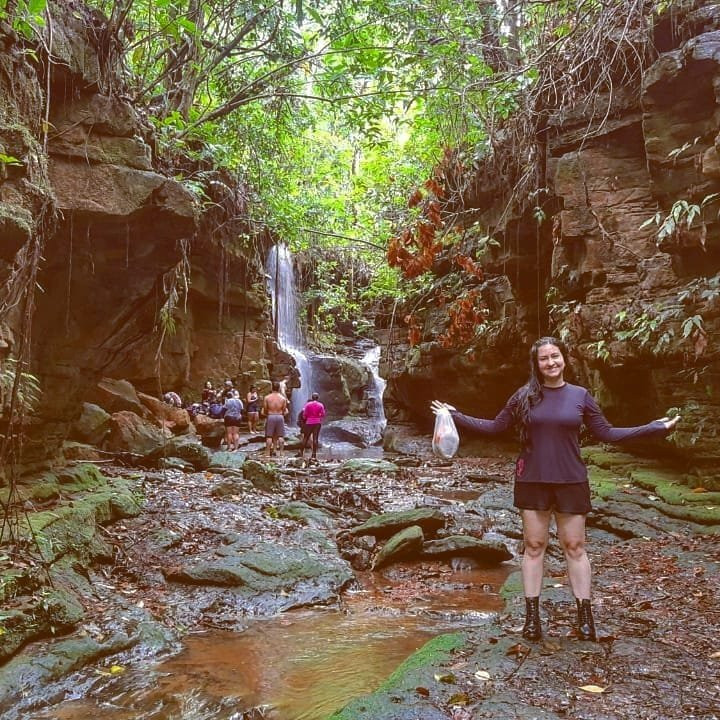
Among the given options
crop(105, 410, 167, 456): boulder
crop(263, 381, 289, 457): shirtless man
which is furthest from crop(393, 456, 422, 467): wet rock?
crop(105, 410, 167, 456): boulder

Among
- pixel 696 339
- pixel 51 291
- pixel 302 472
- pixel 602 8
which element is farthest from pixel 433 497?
pixel 602 8

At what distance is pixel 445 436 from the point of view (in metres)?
4.50

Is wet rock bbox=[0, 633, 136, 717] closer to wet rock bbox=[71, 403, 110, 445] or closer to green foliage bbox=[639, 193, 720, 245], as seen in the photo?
wet rock bbox=[71, 403, 110, 445]

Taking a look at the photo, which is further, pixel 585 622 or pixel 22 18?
pixel 22 18

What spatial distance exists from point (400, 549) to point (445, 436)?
3.33m

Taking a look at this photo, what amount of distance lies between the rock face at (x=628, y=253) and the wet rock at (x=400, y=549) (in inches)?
172

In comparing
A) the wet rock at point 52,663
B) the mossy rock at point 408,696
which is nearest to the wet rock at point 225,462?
the wet rock at point 52,663

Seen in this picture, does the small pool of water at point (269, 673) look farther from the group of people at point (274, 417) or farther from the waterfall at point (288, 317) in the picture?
the waterfall at point (288, 317)

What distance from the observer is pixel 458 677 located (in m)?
3.49

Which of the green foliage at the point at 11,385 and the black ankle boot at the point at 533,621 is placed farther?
the green foliage at the point at 11,385

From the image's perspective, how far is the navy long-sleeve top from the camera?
156 inches

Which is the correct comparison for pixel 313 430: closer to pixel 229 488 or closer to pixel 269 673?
pixel 229 488

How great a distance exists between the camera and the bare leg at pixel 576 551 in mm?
3959

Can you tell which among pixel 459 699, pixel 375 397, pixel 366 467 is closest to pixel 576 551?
pixel 459 699
